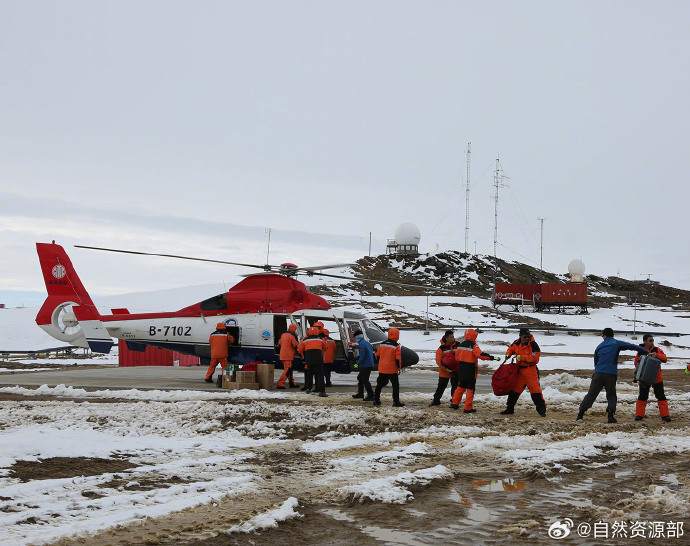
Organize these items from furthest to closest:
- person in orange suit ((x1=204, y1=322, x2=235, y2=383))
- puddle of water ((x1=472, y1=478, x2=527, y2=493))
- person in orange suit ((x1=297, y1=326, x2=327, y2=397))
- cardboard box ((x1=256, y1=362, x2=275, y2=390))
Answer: person in orange suit ((x1=204, y1=322, x2=235, y2=383)), cardboard box ((x1=256, y1=362, x2=275, y2=390)), person in orange suit ((x1=297, y1=326, x2=327, y2=397)), puddle of water ((x1=472, y1=478, x2=527, y2=493))

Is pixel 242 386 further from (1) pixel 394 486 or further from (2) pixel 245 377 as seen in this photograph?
(1) pixel 394 486

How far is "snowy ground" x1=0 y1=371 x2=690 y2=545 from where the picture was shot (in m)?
5.38

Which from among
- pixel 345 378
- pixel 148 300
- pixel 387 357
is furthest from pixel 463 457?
pixel 148 300

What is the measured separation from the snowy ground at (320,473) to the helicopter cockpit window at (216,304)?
644 centimetres

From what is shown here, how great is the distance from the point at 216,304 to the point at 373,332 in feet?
Result: 14.1

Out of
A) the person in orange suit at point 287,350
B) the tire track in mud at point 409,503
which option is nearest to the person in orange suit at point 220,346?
the person in orange suit at point 287,350

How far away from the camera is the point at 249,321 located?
18297 mm

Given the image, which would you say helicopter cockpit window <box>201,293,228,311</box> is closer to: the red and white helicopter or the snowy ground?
the red and white helicopter

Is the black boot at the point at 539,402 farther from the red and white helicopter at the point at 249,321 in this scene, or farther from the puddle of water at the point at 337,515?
the puddle of water at the point at 337,515

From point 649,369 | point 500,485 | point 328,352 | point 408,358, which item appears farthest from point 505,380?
point 500,485

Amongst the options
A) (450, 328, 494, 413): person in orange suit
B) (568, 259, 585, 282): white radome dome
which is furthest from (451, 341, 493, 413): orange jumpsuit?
(568, 259, 585, 282): white radome dome

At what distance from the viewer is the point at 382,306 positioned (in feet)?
207

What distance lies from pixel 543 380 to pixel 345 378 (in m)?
5.66

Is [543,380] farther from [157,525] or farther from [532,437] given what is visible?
[157,525]
